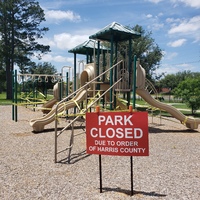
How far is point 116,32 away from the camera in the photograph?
9719mm

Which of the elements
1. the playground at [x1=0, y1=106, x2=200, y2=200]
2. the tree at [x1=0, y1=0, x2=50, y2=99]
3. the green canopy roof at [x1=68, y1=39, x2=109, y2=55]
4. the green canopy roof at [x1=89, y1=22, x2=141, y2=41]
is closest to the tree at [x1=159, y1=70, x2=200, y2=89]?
the tree at [x1=0, y1=0, x2=50, y2=99]

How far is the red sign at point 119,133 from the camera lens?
12.5 feet

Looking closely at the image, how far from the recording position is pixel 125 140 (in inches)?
152

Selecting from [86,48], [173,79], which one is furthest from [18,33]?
[173,79]

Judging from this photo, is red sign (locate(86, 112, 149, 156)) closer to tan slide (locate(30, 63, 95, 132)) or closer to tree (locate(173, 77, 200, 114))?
tan slide (locate(30, 63, 95, 132))

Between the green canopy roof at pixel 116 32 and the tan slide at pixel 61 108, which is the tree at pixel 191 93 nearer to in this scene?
the green canopy roof at pixel 116 32

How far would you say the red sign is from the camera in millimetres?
3824

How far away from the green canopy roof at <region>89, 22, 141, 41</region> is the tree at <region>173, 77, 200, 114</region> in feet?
29.0

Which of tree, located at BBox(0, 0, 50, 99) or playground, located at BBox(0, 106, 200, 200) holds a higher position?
tree, located at BBox(0, 0, 50, 99)

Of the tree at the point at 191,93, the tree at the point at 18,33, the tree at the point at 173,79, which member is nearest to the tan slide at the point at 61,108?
the tree at the point at 191,93

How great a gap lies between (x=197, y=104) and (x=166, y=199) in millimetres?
14962

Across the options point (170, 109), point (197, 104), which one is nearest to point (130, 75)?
point (170, 109)

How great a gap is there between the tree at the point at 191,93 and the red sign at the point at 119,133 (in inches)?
576

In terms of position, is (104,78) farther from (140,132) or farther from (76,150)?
(140,132)
